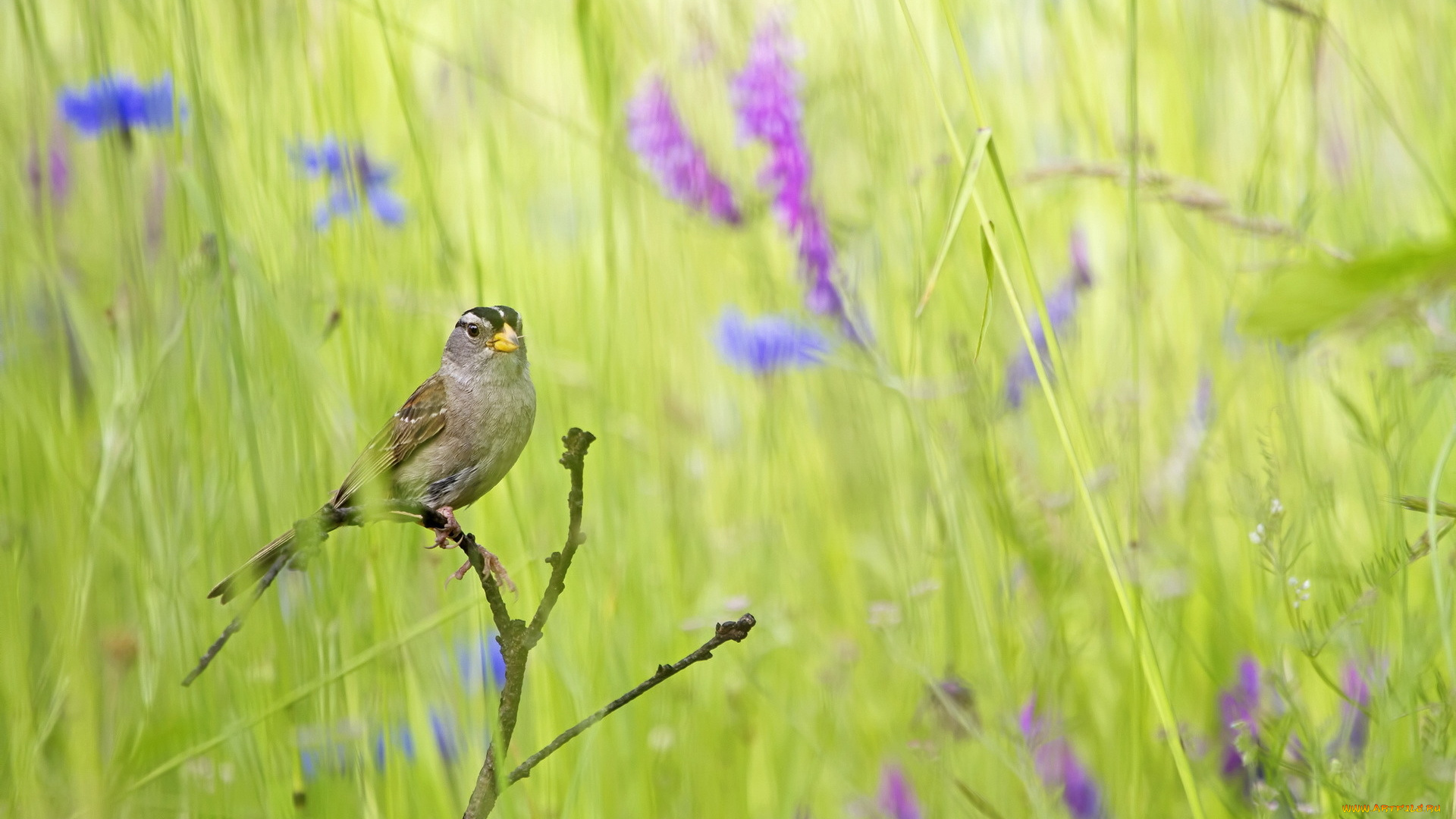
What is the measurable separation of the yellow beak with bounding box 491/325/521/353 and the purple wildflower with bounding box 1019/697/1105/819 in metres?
0.95

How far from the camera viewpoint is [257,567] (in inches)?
48.2

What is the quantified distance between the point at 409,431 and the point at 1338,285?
1232 millimetres

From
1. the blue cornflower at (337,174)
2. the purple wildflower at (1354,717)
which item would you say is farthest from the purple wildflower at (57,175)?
the purple wildflower at (1354,717)

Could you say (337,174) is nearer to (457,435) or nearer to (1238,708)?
(457,435)

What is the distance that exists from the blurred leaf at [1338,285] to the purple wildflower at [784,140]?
179cm

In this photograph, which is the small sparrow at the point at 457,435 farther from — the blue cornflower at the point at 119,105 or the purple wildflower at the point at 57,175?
the purple wildflower at the point at 57,175

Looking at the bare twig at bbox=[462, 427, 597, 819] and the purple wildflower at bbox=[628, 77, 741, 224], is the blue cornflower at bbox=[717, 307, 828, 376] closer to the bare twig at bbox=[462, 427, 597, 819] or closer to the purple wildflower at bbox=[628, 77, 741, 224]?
the purple wildflower at bbox=[628, 77, 741, 224]

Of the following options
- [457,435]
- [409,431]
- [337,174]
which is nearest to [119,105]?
[337,174]

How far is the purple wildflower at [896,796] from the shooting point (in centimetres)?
215

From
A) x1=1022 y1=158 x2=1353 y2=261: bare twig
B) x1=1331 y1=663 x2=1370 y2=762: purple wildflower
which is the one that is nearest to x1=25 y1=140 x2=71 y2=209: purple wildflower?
x1=1022 y1=158 x2=1353 y2=261: bare twig

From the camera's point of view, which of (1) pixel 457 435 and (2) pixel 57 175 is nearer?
(1) pixel 457 435

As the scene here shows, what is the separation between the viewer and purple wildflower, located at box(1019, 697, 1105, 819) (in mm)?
1988

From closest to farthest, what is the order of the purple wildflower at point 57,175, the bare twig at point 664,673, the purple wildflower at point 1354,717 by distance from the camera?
the bare twig at point 664,673, the purple wildflower at point 1354,717, the purple wildflower at point 57,175

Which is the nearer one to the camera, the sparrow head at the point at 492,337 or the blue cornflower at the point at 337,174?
the blue cornflower at the point at 337,174
